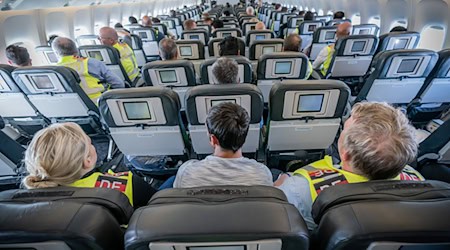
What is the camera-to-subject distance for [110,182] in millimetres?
1330

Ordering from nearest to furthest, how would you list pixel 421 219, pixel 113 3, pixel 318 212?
pixel 421 219 < pixel 318 212 < pixel 113 3

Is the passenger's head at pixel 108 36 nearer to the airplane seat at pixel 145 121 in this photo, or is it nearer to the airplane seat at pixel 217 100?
the airplane seat at pixel 145 121

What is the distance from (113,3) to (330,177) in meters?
11.7

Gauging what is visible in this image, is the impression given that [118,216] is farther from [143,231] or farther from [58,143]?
[58,143]

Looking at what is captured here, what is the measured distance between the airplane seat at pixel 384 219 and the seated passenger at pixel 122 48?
5059mm

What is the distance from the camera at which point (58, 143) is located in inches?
48.3

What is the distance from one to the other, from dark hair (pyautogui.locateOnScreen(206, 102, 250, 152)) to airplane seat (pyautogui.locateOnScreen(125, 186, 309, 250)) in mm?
766

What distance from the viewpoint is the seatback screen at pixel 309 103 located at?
222 cm

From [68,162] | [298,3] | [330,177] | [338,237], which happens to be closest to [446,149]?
[330,177]

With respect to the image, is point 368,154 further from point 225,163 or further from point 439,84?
point 439,84

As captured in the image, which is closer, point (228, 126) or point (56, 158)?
point (56, 158)

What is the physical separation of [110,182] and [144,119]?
3.52 ft

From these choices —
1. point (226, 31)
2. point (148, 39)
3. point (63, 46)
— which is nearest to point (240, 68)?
point (63, 46)

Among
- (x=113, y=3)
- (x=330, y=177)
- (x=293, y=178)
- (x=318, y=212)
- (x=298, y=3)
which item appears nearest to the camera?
(x=318, y=212)
